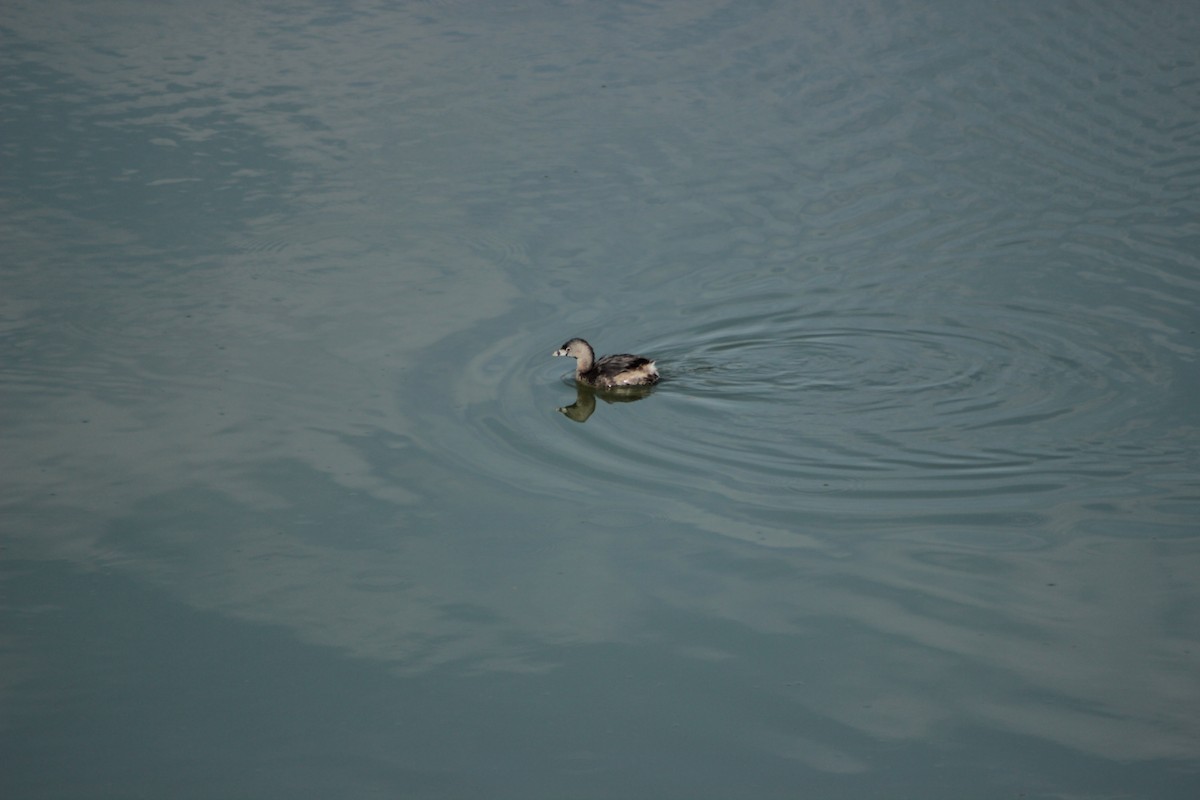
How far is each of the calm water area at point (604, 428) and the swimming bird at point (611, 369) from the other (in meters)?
0.23

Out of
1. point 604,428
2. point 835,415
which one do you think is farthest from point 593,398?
point 835,415

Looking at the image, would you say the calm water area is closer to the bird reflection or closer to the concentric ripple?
the concentric ripple

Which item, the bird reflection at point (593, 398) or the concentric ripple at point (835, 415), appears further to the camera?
the bird reflection at point (593, 398)

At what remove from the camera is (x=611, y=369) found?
1074 centimetres

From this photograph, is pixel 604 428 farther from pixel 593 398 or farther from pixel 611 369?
pixel 611 369

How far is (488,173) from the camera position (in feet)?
51.8

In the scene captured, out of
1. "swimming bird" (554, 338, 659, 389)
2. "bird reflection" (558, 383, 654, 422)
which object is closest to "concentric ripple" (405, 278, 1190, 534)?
"bird reflection" (558, 383, 654, 422)

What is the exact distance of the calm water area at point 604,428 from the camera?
6.85 m

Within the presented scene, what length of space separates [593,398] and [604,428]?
430 mm

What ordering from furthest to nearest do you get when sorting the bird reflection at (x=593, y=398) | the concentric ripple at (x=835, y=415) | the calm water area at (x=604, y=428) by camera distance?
1. the bird reflection at (x=593, y=398)
2. the concentric ripple at (x=835, y=415)
3. the calm water area at (x=604, y=428)

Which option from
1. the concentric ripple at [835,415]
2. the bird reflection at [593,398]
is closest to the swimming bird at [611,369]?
the bird reflection at [593,398]

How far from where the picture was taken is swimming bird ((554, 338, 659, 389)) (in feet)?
35.2

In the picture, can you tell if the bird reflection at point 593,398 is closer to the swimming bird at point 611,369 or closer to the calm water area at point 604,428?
the swimming bird at point 611,369

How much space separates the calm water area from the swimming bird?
0.77 ft
